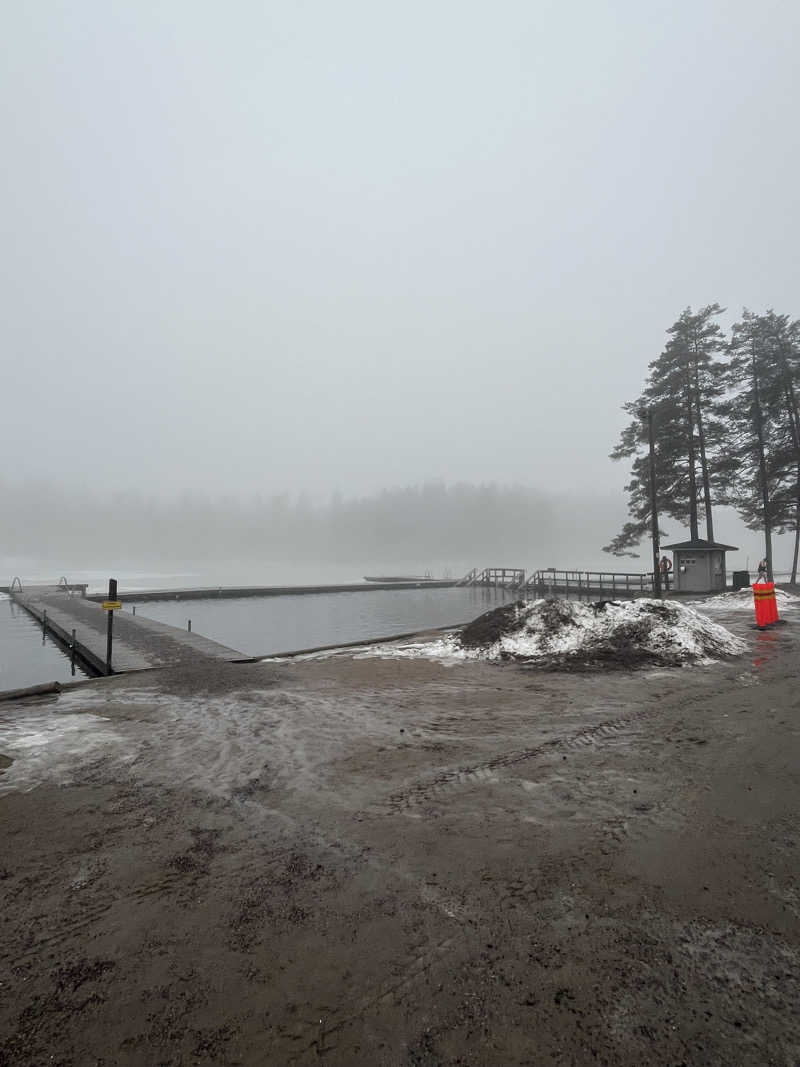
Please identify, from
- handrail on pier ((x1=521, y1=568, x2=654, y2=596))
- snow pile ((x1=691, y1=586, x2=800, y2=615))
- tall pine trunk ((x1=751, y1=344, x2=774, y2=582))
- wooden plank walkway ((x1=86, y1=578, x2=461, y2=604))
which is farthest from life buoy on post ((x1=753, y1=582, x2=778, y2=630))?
wooden plank walkway ((x1=86, y1=578, x2=461, y2=604))

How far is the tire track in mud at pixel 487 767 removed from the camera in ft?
14.6

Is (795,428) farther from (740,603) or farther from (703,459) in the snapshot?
(740,603)

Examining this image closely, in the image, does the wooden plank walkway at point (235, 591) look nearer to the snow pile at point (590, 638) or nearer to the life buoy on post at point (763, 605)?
the snow pile at point (590, 638)

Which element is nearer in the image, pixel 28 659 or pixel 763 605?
pixel 763 605

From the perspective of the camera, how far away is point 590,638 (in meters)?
11.4

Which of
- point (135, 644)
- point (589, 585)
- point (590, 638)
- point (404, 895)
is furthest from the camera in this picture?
point (589, 585)

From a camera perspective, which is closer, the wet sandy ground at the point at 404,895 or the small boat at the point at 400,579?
the wet sandy ground at the point at 404,895

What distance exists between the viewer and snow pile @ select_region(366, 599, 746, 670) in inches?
412

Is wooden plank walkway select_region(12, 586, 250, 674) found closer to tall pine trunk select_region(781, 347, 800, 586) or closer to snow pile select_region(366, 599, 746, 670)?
snow pile select_region(366, 599, 746, 670)

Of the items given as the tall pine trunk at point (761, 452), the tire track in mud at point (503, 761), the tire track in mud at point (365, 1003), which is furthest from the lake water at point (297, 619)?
the tall pine trunk at point (761, 452)

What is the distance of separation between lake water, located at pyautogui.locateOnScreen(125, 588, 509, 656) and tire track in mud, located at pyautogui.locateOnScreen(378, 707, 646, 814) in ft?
35.4

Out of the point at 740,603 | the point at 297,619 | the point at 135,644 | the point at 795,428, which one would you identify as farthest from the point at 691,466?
the point at 135,644

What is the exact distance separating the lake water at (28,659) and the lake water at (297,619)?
200 inches

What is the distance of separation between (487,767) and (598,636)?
23.5 ft
